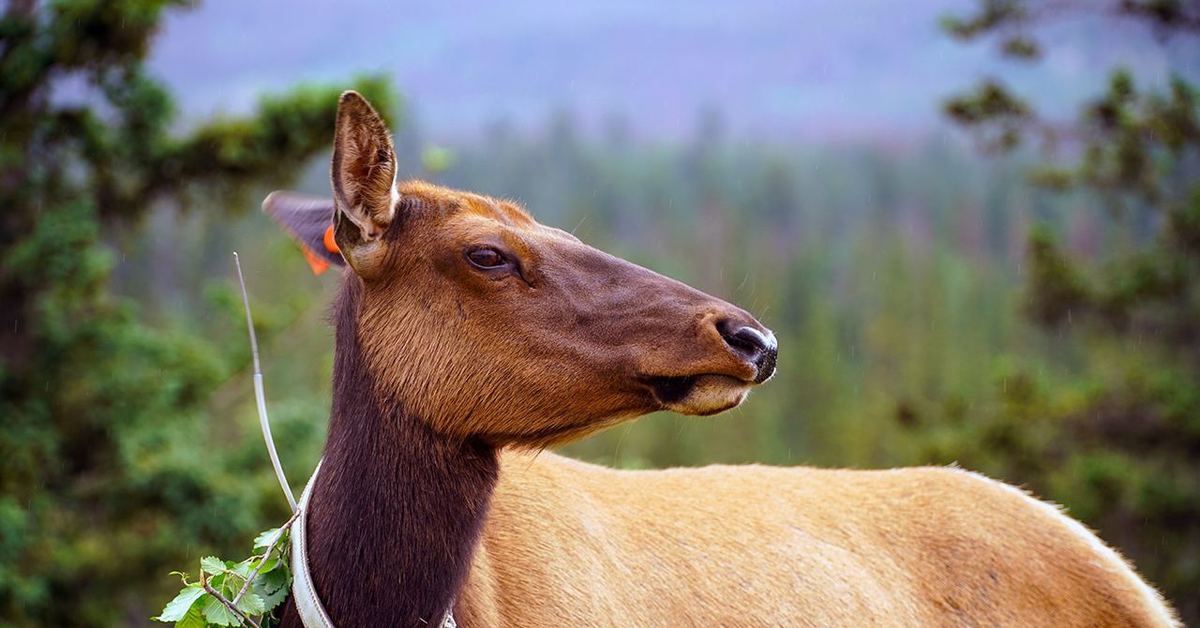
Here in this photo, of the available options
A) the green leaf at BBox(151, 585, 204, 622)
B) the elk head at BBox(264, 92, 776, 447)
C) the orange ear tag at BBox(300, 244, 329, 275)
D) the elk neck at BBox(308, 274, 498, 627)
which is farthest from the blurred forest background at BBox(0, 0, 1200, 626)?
the green leaf at BBox(151, 585, 204, 622)

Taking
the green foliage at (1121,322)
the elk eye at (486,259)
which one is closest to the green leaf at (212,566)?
the elk eye at (486,259)

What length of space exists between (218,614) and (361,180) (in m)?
1.67

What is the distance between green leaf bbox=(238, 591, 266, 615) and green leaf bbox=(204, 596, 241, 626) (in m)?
0.05

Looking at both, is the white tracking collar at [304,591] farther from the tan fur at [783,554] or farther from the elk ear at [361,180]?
the elk ear at [361,180]

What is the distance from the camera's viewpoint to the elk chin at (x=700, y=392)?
431 centimetres

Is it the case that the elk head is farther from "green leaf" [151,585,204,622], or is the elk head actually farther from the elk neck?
"green leaf" [151,585,204,622]

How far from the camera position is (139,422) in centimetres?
1401

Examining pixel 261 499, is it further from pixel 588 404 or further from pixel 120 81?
pixel 588 404

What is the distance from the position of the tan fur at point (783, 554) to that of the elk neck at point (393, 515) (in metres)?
0.21

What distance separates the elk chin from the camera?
14.1 ft

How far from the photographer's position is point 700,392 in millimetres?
4363

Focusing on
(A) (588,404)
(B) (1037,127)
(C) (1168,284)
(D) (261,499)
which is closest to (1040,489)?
(C) (1168,284)

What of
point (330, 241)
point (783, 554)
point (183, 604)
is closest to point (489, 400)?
point (330, 241)

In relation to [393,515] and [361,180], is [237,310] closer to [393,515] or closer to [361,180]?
[361,180]
